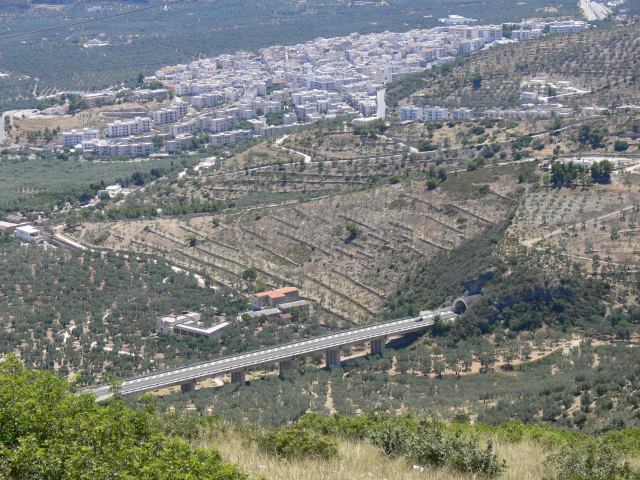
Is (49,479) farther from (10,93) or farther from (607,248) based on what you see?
(10,93)

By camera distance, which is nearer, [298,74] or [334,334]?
[334,334]

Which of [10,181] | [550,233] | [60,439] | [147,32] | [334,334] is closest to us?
[60,439]

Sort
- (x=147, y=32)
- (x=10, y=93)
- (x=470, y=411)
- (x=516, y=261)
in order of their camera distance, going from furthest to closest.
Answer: (x=147, y=32) < (x=10, y=93) < (x=516, y=261) < (x=470, y=411)

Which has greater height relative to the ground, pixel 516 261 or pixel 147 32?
pixel 147 32

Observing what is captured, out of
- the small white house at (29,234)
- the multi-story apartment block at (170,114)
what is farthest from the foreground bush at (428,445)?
the multi-story apartment block at (170,114)

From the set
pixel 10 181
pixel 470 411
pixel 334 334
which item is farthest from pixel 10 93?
pixel 470 411

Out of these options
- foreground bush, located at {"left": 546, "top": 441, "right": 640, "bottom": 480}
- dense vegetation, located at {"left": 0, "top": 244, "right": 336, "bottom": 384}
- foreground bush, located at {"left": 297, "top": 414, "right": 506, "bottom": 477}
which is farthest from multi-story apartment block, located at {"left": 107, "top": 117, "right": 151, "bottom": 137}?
foreground bush, located at {"left": 546, "top": 441, "right": 640, "bottom": 480}
